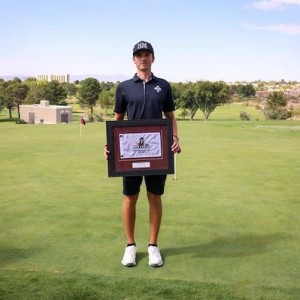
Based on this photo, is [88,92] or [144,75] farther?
[88,92]

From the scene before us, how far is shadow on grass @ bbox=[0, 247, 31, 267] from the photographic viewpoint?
13.0ft

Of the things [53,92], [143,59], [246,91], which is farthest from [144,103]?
[246,91]

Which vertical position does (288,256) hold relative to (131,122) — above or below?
below

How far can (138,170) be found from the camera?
4.04 meters

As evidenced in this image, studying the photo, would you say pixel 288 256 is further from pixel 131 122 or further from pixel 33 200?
pixel 33 200

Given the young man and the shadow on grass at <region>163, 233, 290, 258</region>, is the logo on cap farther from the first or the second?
the shadow on grass at <region>163, 233, 290, 258</region>

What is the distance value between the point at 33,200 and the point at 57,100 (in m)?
85.0

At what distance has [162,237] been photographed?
192 inches

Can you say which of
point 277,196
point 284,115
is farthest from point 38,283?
point 284,115

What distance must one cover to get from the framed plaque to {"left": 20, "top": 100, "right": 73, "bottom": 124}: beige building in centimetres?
5800

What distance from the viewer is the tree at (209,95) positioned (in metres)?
66.8

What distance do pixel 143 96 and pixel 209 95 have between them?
63.2m

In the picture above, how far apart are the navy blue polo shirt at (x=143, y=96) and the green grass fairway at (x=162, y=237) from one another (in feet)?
4.90

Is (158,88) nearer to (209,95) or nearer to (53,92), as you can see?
(209,95)
